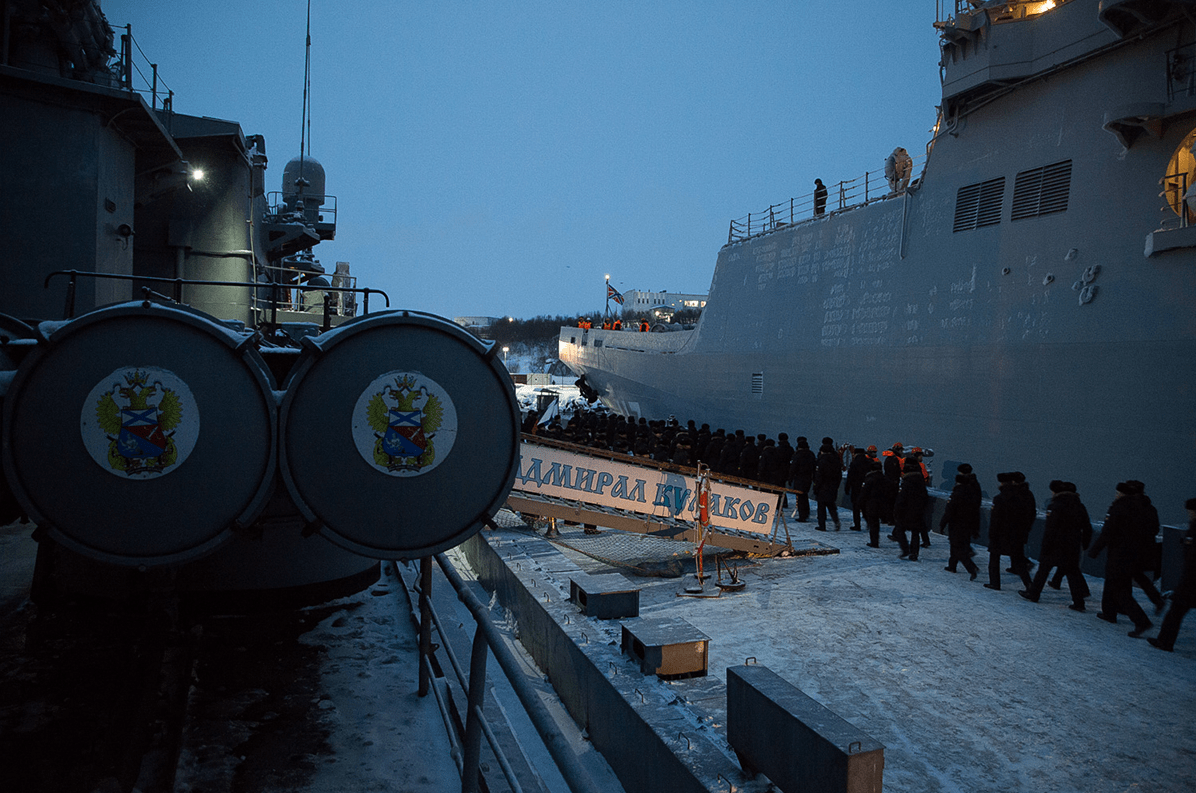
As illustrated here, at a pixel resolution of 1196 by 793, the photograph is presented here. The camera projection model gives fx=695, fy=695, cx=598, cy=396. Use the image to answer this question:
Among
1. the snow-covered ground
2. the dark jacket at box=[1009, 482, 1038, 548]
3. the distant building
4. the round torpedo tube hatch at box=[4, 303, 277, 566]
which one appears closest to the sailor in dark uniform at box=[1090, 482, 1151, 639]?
the snow-covered ground

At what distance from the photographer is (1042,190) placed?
1211 cm

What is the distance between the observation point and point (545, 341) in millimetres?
111500

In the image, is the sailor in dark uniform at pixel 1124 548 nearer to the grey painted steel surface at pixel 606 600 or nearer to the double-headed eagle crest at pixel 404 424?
the grey painted steel surface at pixel 606 600

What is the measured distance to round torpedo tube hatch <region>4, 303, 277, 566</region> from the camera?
2809 millimetres

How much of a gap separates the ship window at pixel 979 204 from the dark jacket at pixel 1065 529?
7138 millimetres

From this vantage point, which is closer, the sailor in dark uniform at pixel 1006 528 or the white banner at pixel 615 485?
the sailor in dark uniform at pixel 1006 528

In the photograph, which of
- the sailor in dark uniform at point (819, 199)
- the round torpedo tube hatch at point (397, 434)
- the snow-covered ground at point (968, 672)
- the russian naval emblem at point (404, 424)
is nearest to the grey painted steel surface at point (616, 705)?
the snow-covered ground at point (968, 672)

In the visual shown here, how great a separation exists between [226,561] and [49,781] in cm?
164

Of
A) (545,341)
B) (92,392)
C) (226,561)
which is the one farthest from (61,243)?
(545,341)

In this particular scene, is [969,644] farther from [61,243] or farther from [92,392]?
[61,243]

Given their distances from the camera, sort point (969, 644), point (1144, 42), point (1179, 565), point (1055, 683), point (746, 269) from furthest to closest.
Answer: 1. point (746, 269)
2. point (1144, 42)
3. point (1179, 565)
4. point (969, 644)
5. point (1055, 683)

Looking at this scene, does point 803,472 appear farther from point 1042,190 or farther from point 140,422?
point 140,422

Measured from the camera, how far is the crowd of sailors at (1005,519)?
7.14 metres

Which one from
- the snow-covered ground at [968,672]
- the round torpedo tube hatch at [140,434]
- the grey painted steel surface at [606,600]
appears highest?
the round torpedo tube hatch at [140,434]
